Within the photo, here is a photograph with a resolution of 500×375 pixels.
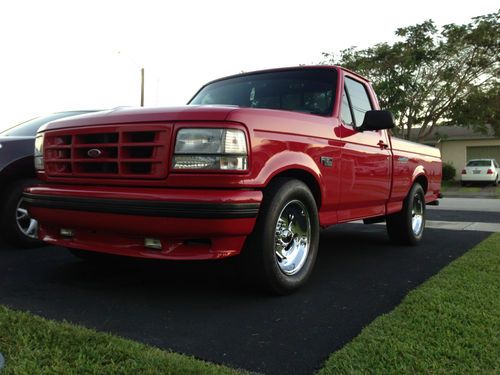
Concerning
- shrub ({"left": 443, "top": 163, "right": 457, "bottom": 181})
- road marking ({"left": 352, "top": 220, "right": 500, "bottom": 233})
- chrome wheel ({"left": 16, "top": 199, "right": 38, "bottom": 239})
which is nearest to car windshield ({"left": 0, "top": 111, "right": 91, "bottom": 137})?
chrome wheel ({"left": 16, "top": 199, "right": 38, "bottom": 239})

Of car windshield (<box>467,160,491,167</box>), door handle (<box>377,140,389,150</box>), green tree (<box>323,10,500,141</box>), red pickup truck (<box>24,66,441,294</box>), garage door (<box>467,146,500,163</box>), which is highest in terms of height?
green tree (<box>323,10,500,141</box>)

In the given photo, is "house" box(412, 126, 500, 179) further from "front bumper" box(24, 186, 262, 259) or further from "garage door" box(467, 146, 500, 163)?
"front bumper" box(24, 186, 262, 259)

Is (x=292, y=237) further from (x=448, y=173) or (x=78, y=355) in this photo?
(x=448, y=173)

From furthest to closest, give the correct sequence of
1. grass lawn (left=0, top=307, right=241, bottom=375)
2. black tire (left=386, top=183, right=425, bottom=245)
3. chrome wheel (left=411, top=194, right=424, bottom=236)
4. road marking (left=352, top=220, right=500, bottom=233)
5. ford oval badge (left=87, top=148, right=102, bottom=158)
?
road marking (left=352, top=220, right=500, bottom=233) → chrome wheel (left=411, top=194, right=424, bottom=236) → black tire (left=386, top=183, right=425, bottom=245) → ford oval badge (left=87, top=148, right=102, bottom=158) → grass lawn (left=0, top=307, right=241, bottom=375)

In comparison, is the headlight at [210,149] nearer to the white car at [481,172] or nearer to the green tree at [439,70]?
the green tree at [439,70]

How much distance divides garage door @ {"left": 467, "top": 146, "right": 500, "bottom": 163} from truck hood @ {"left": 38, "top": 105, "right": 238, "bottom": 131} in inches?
1330

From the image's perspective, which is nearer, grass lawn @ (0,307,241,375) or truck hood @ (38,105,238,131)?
grass lawn @ (0,307,241,375)

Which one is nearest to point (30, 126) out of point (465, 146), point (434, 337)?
point (434, 337)

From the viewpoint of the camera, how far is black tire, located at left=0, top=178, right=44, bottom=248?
196 inches

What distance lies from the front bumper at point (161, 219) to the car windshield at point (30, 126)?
240 centimetres

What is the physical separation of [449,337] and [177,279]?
2.19 meters

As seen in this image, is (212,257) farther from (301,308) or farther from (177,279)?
(177,279)

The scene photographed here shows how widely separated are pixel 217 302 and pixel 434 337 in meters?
1.45

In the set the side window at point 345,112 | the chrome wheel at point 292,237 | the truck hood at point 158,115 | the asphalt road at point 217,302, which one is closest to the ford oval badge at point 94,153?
the truck hood at point 158,115
